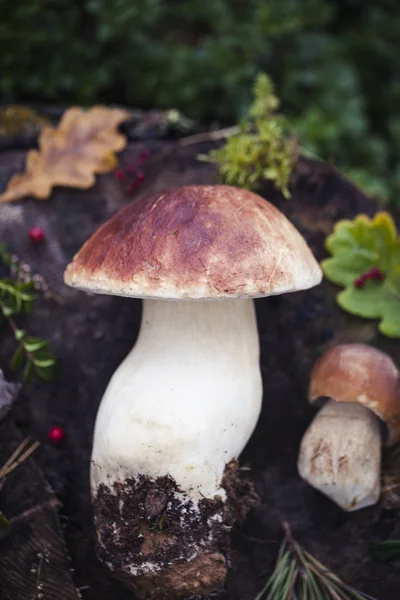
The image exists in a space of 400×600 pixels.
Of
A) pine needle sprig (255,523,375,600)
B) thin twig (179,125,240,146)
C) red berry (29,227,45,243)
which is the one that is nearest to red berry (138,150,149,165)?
thin twig (179,125,240,146)

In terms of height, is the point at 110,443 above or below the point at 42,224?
below

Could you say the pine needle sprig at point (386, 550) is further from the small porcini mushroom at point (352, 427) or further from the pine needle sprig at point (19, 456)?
the pine needle sprig at point (19, 456)

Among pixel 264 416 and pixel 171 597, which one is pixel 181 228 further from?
pixel 171 597

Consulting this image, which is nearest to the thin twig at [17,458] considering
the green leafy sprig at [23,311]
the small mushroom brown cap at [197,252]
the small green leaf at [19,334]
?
the green leafy sprig at [23,311]

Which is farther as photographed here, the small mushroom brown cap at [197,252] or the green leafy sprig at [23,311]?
the green leafy sprig at [23,311]

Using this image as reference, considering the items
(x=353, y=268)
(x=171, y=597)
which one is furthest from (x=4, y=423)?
(x=353, y=268)
